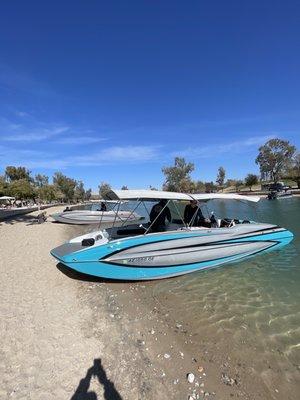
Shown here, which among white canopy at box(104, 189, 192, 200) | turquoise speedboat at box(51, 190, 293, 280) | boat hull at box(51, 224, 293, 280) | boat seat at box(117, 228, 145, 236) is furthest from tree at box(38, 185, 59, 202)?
boat hull at box(51, 224, 293, 280)

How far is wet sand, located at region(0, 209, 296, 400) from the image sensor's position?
4719mm

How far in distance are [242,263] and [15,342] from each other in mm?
8459

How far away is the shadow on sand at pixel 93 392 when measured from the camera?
14.7ft

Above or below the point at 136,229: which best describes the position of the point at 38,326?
below

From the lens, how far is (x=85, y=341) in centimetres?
611

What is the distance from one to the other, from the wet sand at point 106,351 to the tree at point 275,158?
333 feet

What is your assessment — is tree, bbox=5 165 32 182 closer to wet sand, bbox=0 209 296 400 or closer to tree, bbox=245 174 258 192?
tree, bbox=245 174 258 192

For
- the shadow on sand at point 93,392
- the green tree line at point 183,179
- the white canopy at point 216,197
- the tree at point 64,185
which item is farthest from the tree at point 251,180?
the shadow on sand at point 93,392

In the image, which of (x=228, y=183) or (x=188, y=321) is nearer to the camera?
(x=188, y=321)

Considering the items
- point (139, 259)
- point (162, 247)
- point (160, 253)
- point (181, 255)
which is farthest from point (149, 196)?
point (181, 255)

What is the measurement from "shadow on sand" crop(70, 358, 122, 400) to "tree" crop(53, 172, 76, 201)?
11285cm

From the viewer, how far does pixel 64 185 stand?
11388 centimetres

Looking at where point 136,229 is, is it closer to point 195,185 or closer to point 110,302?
point 110,302

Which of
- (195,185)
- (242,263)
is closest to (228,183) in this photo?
(195,185)
